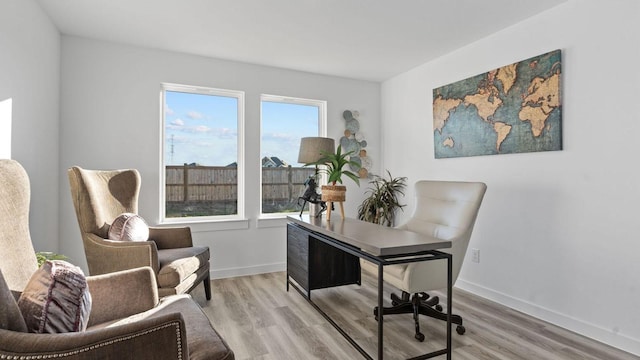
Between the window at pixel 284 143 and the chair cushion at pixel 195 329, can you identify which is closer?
the chair cushion at pixel 195 329

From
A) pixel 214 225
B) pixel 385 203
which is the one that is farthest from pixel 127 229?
pixel 385 203

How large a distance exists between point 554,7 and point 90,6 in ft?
11.5

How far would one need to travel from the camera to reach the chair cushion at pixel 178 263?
2.30 m

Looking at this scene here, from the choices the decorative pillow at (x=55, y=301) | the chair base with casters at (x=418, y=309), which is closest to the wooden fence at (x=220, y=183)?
the chair base with casters at (x=418, y=309)

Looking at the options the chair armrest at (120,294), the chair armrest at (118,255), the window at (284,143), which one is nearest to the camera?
the chair armrest at (120,294)

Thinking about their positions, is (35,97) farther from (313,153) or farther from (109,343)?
(109,343)

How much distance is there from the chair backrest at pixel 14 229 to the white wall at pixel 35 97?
97 cm

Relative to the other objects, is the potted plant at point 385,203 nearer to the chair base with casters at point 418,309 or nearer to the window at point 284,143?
the window at point 284,143

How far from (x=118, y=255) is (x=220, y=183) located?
64.6 inches

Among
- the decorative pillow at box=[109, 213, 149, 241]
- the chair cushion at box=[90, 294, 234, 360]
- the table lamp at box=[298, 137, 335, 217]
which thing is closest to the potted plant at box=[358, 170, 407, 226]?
the table lamp at box=[298, 137, 335, 217]

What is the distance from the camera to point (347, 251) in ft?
6.87

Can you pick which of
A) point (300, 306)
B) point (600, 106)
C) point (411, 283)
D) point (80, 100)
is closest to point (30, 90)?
point (80, 100)

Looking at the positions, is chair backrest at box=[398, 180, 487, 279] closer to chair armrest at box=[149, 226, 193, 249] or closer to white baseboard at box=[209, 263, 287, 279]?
white baseboard at box=[209, 263, 287, 279]

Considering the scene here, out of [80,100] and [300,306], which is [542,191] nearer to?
[300,306]
